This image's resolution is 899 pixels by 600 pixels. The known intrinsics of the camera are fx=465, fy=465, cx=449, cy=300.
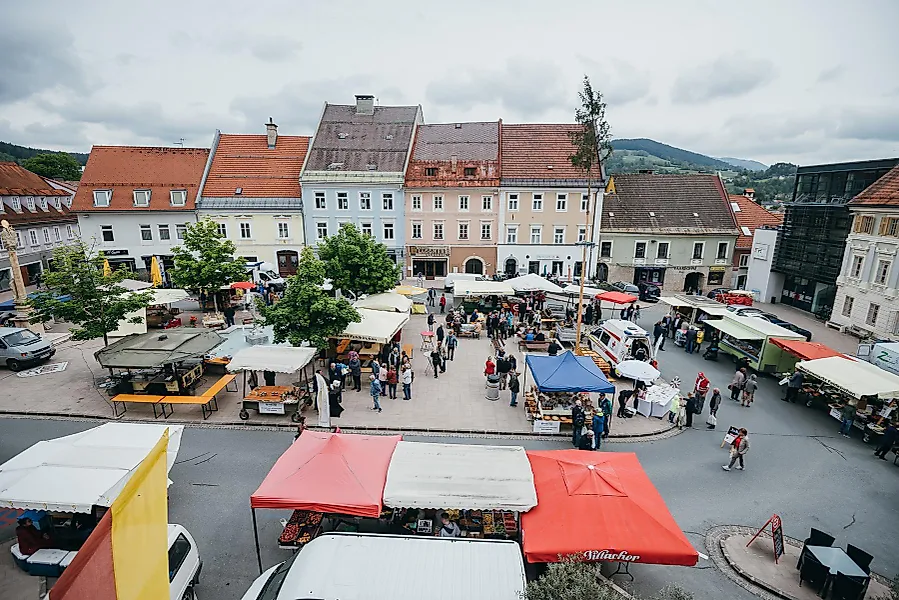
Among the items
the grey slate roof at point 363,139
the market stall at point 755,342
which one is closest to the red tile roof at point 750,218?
the market stall at point 755,342

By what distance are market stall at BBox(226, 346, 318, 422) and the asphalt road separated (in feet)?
2.91

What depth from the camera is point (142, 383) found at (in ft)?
50.4

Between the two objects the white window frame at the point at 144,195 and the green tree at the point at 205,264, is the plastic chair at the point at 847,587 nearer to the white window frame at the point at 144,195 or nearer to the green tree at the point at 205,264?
the green tree at the point at 205,264

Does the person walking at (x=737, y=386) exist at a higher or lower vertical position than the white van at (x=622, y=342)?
lower

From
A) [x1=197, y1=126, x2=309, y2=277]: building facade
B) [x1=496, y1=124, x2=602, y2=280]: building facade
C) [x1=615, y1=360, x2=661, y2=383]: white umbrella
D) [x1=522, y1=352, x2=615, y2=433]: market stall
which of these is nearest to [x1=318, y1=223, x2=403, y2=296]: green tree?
[x1=522, y1=352, x2=615, y2=433]: market stall

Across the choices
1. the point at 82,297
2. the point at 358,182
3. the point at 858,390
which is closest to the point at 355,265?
the point at 82,297

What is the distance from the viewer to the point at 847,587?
8.28 meters

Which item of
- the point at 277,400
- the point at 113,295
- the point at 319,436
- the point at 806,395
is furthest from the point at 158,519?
the point at 806,395

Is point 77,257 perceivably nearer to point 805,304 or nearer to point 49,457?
point 49,457

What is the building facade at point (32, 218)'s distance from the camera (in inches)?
1307

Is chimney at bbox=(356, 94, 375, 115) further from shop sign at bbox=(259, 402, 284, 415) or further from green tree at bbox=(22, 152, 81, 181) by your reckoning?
green tree at bbox=(22, 152, 81, 181)

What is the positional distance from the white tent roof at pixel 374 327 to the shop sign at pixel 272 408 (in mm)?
3380

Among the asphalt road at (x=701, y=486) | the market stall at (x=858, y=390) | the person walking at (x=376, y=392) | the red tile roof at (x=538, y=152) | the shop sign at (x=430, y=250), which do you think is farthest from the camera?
the shop sign at (x=430, y=250)

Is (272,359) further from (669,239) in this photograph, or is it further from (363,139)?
(669,239)
